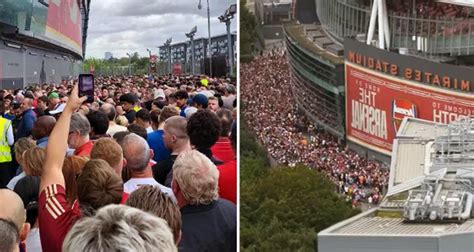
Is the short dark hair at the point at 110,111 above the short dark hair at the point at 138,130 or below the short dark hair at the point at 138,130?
above

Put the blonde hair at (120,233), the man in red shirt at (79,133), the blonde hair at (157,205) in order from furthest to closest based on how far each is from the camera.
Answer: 1. the man in red shirt at (79,133)
2. the blonde hair at (157,205)
3. the blonde hair at (120,233)

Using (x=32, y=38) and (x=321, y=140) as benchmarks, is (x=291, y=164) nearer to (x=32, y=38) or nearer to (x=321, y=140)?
(x=321, y=140)

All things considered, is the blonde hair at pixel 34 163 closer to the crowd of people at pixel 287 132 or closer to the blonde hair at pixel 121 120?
the blonde hair at pixel 121 120

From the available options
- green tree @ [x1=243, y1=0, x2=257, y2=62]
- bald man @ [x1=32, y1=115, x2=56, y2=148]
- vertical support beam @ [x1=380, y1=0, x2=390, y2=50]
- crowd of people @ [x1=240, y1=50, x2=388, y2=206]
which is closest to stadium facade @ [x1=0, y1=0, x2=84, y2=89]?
bald man @ [x1=32, y1=115, x2=56, y2=148]

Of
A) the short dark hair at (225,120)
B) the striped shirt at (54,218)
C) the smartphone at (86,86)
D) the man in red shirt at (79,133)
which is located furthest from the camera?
the short dark hair at (225,120)

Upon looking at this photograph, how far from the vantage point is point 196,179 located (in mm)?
1649

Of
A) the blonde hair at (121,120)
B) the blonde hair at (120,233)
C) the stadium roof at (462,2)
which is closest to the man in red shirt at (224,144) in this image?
the blonde hair at (121,120)

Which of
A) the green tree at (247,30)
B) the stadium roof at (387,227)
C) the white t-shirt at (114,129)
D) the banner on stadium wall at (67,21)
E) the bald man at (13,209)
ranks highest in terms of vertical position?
the green tree at (247,30)

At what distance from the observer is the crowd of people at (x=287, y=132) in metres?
4.15

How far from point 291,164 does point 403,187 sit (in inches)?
24.8

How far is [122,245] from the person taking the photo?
84 cm

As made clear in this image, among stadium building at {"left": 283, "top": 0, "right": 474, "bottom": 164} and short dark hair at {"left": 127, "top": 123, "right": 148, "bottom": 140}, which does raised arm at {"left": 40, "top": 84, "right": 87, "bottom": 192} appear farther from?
stadium building at {"left": 283, "top": 0, "right": 474, "bottom": 164}

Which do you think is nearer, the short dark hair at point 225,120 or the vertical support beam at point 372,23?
the short dark hair at point 225,120

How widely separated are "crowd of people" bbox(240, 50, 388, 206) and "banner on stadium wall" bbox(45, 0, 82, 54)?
76.7 inches
